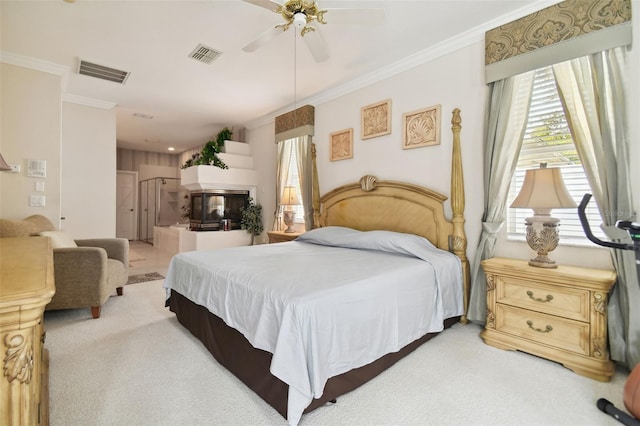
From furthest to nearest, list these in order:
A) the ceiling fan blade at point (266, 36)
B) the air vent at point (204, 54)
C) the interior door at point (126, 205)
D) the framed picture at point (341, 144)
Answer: the interior door at point (126, 205), the framed picture at point (341, 144), the air vent at point (204, 54), the ceiling fan blade at point (266, 36)

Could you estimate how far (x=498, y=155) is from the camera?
2.58m

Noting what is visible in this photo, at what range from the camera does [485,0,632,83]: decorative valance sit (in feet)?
6.75

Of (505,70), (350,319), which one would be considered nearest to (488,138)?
(505,70)

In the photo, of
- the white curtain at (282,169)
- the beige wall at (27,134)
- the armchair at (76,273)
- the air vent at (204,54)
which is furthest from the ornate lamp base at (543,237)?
the beige wall at (27,134)

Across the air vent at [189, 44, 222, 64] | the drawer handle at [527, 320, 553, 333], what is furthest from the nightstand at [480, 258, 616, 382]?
the air vent at [189, 44, 222, 64]

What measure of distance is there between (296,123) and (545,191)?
3.44 metres

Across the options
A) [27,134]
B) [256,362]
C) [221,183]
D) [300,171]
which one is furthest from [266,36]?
[221,183]

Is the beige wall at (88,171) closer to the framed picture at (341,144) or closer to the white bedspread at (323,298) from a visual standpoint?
the white bedspread at (323,298)

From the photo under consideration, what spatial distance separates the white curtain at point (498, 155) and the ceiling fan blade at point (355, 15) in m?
1.30

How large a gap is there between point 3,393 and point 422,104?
351 centimetres

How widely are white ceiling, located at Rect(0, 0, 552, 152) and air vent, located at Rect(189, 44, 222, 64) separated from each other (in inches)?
2.4

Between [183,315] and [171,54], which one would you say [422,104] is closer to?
[171,54]

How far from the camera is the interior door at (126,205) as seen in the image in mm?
8398

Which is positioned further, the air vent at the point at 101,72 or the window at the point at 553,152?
the air vent at the point at 101,72
